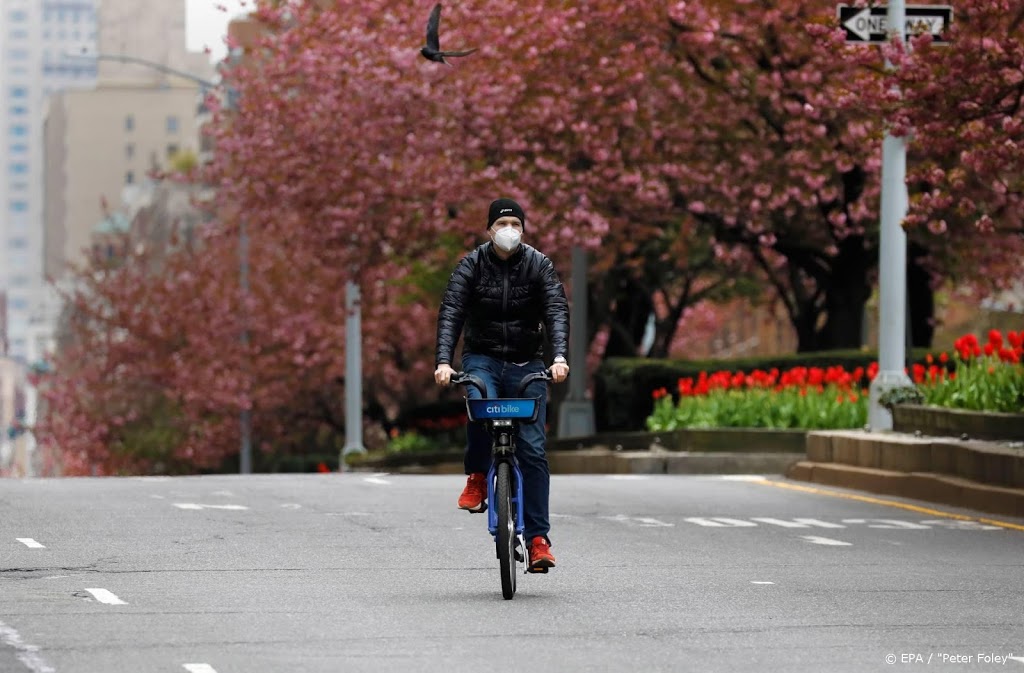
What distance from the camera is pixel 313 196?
3641cm

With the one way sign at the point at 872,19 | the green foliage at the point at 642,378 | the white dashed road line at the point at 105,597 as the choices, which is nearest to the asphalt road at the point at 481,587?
the white dashed road line at the point at 105,597

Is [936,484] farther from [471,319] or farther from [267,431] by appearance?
[267,431]

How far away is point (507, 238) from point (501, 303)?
389mm

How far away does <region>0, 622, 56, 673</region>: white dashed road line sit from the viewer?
9422 millimetres

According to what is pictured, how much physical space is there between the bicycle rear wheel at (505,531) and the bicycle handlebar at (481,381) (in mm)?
401

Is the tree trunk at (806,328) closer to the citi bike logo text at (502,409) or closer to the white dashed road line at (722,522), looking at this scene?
the white dashed road line at (722,522)

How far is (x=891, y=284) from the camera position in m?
24.9

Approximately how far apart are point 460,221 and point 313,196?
2.60 meters

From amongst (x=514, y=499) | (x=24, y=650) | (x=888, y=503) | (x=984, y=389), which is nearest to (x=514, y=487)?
(x=514, y=499)

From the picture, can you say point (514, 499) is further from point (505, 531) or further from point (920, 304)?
point (920, 304)

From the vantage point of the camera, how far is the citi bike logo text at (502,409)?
39.8ft

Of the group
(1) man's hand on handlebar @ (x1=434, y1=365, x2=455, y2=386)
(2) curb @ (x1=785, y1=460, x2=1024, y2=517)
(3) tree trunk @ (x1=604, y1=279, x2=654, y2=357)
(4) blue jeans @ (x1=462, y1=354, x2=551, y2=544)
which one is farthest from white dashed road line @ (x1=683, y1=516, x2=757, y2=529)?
(3) tree trunk @ (x1=604, y1=279, x2=654, y2=357)

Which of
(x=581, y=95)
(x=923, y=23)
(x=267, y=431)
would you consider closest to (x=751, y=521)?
(x=923, y=23)

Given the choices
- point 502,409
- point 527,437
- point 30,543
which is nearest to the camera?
point 502,409
